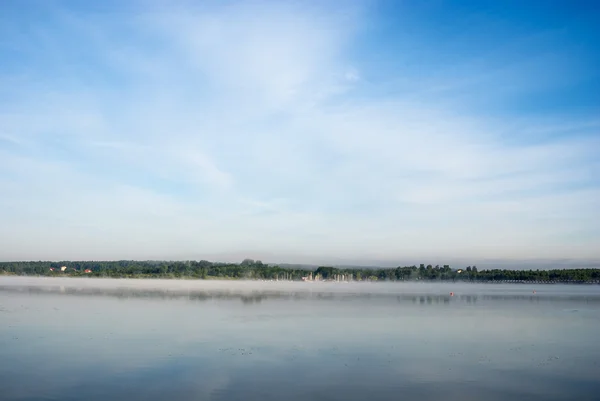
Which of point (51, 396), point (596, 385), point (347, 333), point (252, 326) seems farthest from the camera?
point (252, 326)

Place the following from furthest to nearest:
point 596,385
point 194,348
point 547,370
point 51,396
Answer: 1. point 194,348
2. point 547,370
3. point 596,385
4. point 51,396

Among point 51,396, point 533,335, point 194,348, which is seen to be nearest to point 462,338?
point 533,335

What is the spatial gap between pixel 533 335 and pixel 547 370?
34.2ft

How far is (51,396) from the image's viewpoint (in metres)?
14.2

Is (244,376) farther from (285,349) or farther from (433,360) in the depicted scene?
(433,360)

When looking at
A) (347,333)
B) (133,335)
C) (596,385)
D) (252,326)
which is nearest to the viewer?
(596,385)

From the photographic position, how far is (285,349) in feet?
74.2

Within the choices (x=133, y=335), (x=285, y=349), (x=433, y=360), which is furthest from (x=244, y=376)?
(x=133, y=335)

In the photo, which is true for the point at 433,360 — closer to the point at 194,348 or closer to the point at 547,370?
the point at 547,370

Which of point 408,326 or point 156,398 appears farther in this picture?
point 408,326

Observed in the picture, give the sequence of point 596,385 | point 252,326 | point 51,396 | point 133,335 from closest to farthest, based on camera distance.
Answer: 1. point 51,396
2. point 596,385
3. point 133,335
4. point 252,326

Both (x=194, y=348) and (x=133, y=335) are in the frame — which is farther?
(x=133, y=335)

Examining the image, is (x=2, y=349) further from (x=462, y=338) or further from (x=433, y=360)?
Result: (x=462, y=338)

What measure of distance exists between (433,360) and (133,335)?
14597mm
